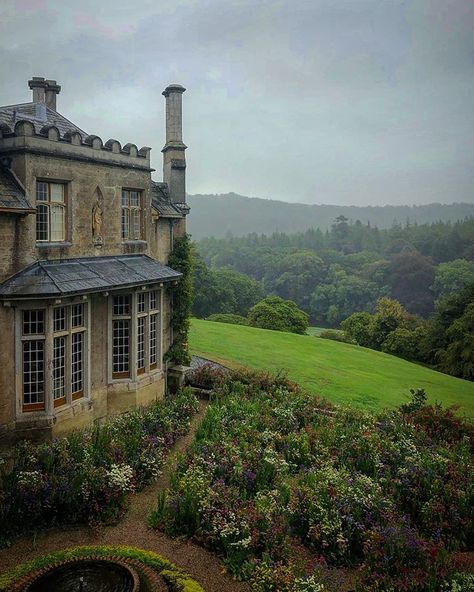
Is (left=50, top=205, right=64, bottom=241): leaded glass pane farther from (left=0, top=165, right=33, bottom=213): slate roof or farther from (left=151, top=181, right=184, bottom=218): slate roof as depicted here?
(left=151, top=181, right=184, bottom=218): slate roof

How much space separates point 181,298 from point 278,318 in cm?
2960

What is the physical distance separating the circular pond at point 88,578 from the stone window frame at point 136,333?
27.1 ft

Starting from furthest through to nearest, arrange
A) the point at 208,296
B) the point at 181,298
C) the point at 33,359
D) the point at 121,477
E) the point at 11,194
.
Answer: the point at 208,296 < the point at 181,298 < the point at 33,359 < the point at 11,194 < the point at 121,477

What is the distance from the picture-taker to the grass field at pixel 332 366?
81.7ft

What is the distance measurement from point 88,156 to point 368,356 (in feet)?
85.0

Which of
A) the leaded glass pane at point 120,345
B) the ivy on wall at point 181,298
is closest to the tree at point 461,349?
the ivy on wall at point 181,298

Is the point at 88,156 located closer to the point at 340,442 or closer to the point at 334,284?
the point at 340,442

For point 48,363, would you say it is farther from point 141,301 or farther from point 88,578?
point 88,578

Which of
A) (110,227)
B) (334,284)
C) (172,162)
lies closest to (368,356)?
(172,162)

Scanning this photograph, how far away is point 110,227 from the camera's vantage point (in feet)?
57.0

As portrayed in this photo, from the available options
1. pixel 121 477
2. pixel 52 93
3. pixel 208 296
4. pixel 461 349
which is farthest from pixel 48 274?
pixel 208 296

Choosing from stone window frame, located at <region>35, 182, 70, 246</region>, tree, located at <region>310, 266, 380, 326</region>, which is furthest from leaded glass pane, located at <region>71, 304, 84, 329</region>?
tree, located at <region>310, 266, 380, 326</region>

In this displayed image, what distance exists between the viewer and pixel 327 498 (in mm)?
11703

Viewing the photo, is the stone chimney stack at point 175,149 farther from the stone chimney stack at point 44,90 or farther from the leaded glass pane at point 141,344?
the leaded glass pane at point 141,344
